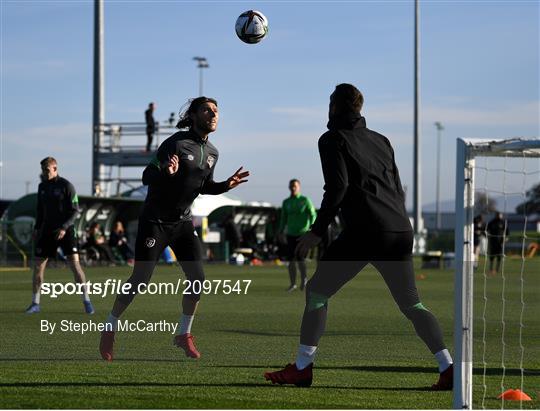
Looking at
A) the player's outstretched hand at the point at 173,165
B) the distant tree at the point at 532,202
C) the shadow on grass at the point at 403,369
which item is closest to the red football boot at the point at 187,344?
the shadow on grass at the point at 403,369

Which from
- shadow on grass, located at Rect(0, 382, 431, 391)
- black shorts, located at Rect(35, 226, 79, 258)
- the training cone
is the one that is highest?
black shorts, located at Rect(35, 226, 79, 258)

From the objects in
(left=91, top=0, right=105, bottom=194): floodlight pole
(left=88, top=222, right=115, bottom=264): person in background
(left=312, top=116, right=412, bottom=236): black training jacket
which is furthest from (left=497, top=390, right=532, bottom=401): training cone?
(left=91, top=0, right=105, bottom=194): floodlight pole

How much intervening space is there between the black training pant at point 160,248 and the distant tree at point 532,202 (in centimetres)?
317

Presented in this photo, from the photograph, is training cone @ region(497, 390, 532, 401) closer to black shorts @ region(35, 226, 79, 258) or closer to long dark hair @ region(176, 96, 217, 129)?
long dark hair @ region(176, 96, 217, 129)

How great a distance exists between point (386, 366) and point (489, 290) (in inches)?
559

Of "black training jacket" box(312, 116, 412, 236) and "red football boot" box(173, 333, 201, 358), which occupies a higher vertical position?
"black training jacket" box(312, 116, 412, 236)

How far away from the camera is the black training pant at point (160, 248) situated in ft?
34.4

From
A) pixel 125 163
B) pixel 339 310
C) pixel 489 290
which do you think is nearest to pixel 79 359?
pixel 339 310

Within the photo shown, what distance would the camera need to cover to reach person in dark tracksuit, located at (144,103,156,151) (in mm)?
45781

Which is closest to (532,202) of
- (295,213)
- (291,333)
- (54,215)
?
(295,213)

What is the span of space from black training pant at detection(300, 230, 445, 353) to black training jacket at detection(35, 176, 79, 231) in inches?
288

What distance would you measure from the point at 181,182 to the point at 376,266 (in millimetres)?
2801

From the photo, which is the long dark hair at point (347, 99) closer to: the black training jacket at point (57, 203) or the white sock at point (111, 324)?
the white sock at point (111, 324)

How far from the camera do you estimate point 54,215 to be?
15383 millimetres
